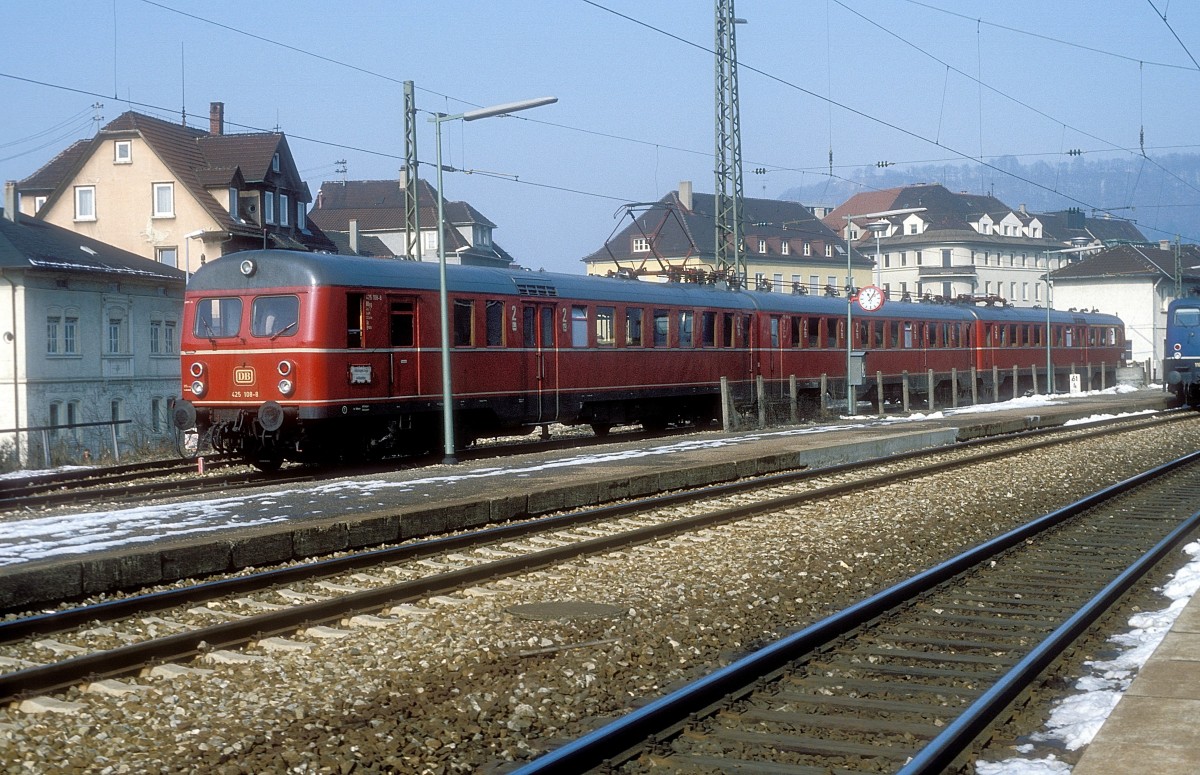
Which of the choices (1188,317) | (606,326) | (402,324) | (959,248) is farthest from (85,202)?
(959,248)

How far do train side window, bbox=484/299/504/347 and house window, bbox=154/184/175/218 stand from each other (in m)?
36.5

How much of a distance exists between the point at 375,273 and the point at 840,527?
8.83 meters

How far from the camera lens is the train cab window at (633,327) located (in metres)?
25.3

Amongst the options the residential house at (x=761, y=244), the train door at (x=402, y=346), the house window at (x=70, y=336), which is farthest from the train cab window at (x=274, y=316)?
the residential house at (x=761, y=244)

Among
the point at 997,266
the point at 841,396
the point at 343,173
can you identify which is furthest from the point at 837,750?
the point at 997,266

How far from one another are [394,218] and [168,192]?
31941mm

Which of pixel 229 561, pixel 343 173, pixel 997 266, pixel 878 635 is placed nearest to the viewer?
pixel 878 635

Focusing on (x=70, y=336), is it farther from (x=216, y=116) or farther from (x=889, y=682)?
(x=889, y=682)

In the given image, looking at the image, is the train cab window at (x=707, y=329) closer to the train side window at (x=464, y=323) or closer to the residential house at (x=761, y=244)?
the train side window at (x=464, y=323)

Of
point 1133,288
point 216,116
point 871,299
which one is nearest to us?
point 871,299

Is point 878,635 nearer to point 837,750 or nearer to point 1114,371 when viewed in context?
point 837,750

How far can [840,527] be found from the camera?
43.0ft

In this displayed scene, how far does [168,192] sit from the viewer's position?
5438 centimetres

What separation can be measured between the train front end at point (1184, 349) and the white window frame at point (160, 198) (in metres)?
37.9
